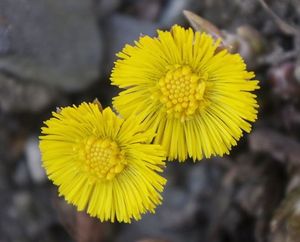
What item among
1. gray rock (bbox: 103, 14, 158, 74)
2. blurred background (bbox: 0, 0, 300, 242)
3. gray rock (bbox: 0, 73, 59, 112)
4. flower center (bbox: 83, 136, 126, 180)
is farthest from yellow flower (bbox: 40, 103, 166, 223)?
gray rock (bbox: 103, 14, 158, 74)

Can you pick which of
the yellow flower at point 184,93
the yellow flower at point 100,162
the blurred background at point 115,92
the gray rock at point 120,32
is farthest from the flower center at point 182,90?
the gray rock at point 120,32

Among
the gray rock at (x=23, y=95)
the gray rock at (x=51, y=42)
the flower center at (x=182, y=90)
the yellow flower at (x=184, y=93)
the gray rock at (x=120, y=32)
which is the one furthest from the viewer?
the gray rock at (x=120, y=32)

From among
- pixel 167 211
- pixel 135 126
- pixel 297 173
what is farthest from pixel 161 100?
pixel 167 211

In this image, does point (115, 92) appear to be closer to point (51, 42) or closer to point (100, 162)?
point (51, 42)

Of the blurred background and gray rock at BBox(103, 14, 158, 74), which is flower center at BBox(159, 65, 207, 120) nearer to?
the blurred background

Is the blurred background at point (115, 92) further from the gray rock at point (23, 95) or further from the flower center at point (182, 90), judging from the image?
the flower center at point (182, 90)

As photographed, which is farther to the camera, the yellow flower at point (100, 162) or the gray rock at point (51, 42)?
the gray rock at point (51, 42)
